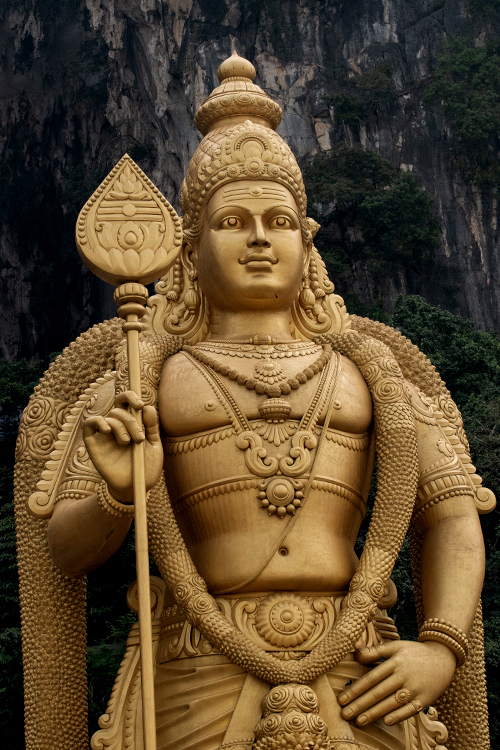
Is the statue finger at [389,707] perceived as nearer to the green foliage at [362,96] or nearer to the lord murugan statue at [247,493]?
the lord murugan statue at [247,493]

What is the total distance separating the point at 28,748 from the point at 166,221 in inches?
103

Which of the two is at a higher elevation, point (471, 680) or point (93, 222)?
point (93, 222)

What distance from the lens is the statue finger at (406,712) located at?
4327 millimetres

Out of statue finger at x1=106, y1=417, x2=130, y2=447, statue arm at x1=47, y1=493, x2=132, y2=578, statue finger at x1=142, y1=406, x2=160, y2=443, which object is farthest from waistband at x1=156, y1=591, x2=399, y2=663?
statue finger at x1=106, y1=417, x2=130, y2=447

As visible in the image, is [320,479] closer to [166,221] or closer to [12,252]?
[166,221]

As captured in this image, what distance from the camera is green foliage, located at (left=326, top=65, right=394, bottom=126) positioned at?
3070 centimetres

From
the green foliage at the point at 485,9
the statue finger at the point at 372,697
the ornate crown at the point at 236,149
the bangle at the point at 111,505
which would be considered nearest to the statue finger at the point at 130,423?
the bangle at the point at 111,505

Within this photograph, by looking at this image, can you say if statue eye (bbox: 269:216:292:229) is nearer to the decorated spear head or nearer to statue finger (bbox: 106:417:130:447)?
the decorated spear head

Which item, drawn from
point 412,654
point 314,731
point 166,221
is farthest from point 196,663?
point 166,221

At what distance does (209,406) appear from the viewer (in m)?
4.76

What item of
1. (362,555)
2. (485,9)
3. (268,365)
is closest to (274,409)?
(268,365)

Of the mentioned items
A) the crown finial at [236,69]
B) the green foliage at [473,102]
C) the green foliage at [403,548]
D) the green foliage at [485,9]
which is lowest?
the green foliage at [403,548]

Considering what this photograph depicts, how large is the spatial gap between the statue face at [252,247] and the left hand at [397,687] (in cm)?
181

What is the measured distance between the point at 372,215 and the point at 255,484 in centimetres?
2426
